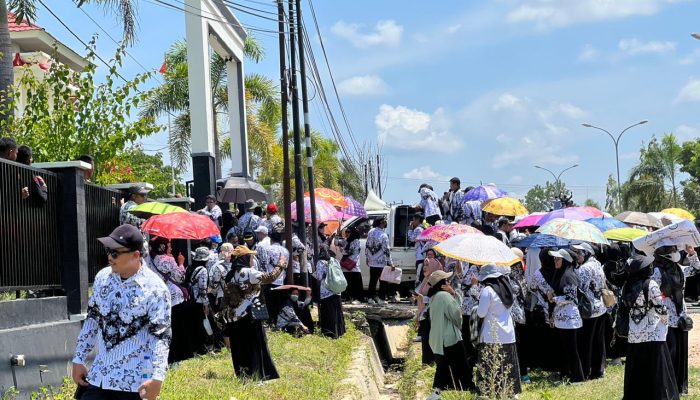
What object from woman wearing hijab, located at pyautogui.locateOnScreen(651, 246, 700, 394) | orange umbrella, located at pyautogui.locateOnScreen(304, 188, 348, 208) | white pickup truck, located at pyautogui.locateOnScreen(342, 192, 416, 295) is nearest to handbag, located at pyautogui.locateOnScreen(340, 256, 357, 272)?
white pickup truck, located at pyautogui.locateOnScreen(342, 192, 416, 295)

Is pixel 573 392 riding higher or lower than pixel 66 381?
lower

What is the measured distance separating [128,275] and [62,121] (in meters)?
7.85

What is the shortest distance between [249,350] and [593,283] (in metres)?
4.51

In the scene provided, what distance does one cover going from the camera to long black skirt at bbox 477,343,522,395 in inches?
380

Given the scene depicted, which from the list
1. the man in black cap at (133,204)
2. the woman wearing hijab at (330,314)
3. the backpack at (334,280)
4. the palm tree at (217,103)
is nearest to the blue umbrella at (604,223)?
the backpack at (334,280)

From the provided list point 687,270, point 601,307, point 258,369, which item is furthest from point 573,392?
point 258,369

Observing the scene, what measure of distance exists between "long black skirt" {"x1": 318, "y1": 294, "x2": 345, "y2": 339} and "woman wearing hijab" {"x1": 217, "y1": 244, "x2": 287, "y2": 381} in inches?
195

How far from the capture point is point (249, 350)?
1039 centimetres

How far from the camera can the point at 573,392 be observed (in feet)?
35.0

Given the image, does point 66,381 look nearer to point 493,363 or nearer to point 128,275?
point 128,275

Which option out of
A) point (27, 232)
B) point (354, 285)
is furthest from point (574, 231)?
point (354, 285)

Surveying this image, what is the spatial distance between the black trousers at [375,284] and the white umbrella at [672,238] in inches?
376

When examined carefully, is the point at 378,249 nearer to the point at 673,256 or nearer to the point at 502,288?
the point at 502,288

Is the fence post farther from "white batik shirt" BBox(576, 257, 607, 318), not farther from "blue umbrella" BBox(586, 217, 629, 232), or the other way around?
"blue umbrella" BBox(586, 217, 629, 232)
